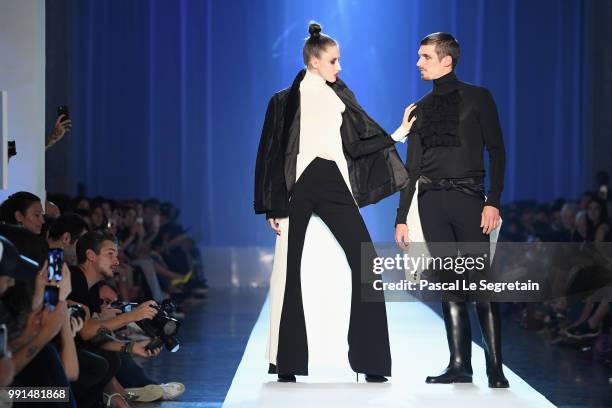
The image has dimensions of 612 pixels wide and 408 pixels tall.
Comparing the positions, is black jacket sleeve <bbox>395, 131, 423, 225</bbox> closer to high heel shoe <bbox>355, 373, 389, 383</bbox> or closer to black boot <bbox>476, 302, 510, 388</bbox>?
black boot <bbox>476, 302, 510, 388</bbox>

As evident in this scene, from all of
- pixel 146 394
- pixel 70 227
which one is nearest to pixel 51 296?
pixel 146 394

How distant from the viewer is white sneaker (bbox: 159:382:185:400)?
14.2ft

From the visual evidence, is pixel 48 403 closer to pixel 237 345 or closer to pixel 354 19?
pixel 237 345

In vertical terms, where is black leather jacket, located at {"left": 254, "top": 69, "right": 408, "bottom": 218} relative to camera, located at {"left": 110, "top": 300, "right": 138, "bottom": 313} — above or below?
above

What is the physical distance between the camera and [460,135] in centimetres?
416

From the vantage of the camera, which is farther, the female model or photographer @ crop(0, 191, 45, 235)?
photographer @ crop(0, 191, 45, 235)

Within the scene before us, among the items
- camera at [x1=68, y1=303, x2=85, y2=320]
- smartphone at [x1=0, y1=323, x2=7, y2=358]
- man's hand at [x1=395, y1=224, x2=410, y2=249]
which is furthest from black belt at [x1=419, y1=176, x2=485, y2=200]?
smartphone at [x1=0, y1=323, x2=7, y2=358]

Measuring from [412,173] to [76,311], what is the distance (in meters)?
1.46

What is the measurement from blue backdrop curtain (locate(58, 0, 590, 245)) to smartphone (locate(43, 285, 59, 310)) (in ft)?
28.1

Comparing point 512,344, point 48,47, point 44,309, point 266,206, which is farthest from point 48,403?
point 48,47

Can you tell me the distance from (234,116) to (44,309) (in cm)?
878

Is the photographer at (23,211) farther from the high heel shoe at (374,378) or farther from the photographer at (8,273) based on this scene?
the photographer at (8,273)

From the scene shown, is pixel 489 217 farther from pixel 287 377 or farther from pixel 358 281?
pixel 287 377

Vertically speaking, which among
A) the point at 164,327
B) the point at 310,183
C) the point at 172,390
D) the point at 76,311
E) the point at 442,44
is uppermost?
the point at 442,44
